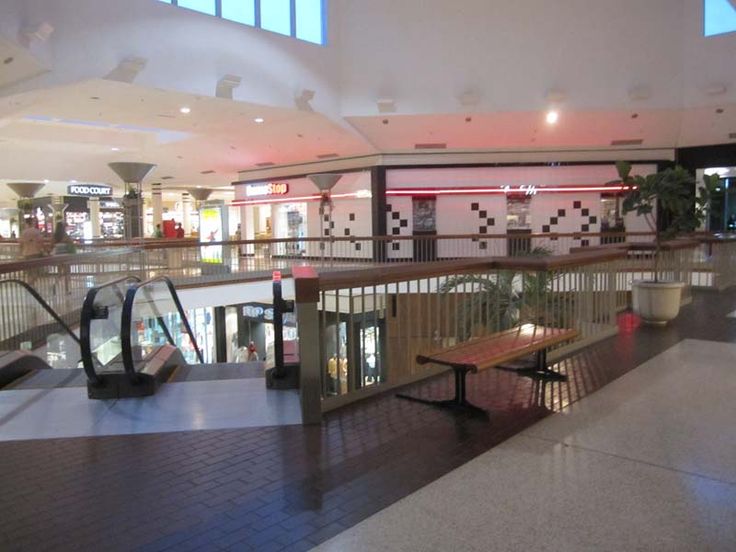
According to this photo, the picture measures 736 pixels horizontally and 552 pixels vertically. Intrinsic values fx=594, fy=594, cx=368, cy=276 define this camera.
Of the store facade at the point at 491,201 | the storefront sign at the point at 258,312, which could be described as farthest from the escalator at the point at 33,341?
the store facade at the point at 491,201

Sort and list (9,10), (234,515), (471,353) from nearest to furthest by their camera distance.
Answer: (234,515), (471,353), (9,10)

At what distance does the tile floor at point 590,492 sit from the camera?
2.58 metres

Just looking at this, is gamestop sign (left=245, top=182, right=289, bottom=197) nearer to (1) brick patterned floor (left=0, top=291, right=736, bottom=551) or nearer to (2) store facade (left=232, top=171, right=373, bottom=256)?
(2) store facade (left=232, top=171, right=373, bottom=256)

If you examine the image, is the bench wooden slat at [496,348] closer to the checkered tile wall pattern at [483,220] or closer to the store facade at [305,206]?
the store facade at [305,206]

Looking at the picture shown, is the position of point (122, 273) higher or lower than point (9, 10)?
lower

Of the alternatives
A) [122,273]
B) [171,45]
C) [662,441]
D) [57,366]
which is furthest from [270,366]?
[171,45]

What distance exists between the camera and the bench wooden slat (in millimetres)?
4000

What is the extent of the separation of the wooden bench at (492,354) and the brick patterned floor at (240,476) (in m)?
0.22

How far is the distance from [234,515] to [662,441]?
2589 mm

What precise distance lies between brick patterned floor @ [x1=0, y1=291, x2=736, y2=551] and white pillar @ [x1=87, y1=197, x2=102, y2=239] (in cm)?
3325

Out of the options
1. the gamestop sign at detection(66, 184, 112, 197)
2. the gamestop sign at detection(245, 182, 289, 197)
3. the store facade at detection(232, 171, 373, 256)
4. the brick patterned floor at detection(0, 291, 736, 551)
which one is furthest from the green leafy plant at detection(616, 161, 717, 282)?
the gamestop sign at detection(66, 184, 112, 197)

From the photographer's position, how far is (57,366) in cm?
742

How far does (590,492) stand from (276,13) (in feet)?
44.1

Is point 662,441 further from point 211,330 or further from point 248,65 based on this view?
point 211,330
